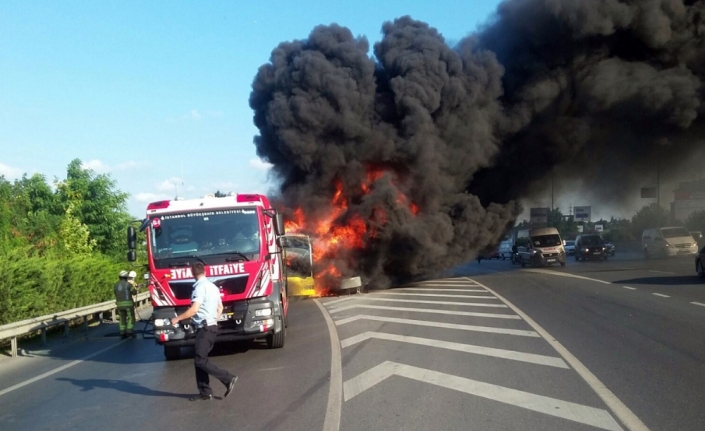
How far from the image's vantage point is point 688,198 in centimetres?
5400

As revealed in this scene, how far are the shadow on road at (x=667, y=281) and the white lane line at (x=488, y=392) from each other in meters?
14.6

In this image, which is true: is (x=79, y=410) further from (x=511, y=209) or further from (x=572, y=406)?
(x=511, y=209)

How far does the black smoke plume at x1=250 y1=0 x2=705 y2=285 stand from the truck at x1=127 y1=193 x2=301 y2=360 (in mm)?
14224

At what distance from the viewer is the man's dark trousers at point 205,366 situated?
7.78 meters

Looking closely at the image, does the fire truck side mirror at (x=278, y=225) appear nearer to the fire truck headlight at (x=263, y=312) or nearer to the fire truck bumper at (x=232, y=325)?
the fire truck bumper at (x=232, y=325)

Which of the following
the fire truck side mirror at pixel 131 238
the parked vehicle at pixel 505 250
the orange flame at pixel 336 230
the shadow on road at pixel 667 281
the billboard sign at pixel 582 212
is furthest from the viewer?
the billboard sign at pixel 582 212

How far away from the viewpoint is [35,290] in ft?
53.4

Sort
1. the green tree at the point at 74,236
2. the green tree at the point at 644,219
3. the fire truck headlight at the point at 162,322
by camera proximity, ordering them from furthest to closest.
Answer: the green tree at the point at 644,219
the green tree at the point at 74,236
the fire truck headlight at the point at 162,322

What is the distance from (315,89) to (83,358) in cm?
1763

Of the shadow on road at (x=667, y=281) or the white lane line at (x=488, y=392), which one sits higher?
the white lane line at (x=488, y=392)

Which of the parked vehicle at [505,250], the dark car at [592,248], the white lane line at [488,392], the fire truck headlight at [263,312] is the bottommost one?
the parked vehicle at [505,250]

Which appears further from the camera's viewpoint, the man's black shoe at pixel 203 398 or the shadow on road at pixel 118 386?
the shadow on road at pixel 118 386

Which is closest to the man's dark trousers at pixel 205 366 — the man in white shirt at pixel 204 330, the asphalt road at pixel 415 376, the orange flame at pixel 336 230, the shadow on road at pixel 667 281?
the man in white shirt at pixel 204 330

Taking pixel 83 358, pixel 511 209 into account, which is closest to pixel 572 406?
Answer: pixel 83 358
